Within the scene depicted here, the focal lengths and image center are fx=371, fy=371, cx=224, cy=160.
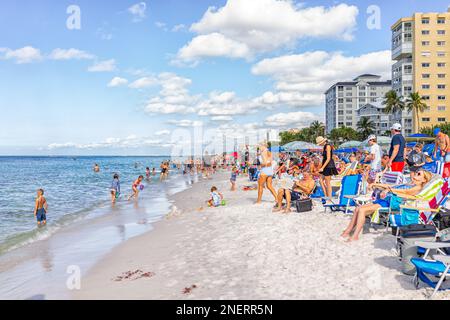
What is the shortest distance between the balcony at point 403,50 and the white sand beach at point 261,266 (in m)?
73.2

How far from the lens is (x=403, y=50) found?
231 feet

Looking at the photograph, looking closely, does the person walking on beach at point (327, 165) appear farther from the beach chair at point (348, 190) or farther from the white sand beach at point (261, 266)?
the white sand beach at point (261, 266)

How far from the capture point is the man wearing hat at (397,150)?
324 inches

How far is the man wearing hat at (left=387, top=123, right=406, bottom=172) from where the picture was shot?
823 cm

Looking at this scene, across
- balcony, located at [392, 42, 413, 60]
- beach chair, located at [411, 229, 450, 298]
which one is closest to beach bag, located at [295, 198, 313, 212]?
beach chair, located at [411, 229, 450, 298]

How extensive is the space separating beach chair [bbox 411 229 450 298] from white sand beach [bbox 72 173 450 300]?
13 cm

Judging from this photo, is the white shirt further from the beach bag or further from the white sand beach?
the white sand beach

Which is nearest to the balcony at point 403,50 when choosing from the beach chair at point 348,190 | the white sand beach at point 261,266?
the beach chair at point 348,190
